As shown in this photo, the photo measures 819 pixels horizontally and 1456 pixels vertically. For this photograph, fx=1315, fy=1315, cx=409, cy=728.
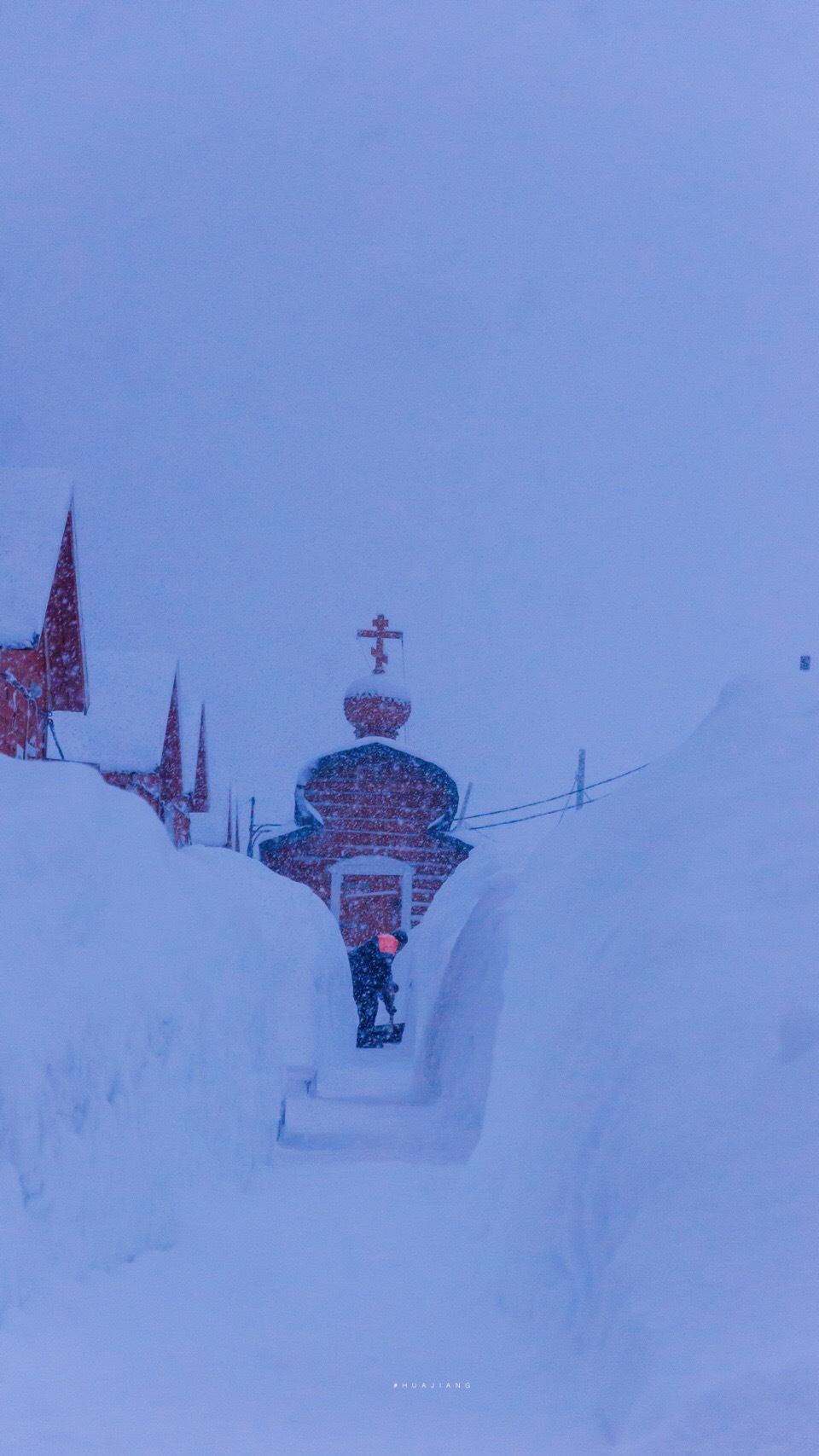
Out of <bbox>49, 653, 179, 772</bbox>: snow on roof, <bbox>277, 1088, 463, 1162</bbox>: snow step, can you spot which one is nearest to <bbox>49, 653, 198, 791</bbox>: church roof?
<bbox>49, 653, 179, 772</bbox>: snow on roof

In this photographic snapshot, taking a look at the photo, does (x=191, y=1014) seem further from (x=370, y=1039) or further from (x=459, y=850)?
(x=459, y=850)

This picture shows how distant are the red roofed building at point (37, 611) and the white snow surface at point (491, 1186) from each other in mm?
6913

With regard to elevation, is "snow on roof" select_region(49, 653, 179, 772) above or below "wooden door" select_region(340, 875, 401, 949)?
above

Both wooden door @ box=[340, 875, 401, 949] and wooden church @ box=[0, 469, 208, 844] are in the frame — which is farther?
wooden door @ box=[340, 875, 401, 949]

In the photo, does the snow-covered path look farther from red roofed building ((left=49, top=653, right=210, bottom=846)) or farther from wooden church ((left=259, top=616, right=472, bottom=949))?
wooden church ((left=259, top=616, right=472, bottom=949))

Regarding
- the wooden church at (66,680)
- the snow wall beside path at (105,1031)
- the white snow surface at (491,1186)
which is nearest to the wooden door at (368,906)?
the wooden church at (66,680)

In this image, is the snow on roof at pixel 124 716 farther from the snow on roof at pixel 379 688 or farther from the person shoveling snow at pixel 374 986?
the snow on roof at pixel 379 688

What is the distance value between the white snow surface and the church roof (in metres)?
13.2

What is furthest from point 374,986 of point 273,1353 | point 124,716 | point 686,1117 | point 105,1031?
point 686,1117

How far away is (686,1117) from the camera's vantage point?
3213 millimetres

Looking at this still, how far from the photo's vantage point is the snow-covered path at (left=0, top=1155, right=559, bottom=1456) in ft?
9.41

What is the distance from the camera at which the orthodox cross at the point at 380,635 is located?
33.7 meters

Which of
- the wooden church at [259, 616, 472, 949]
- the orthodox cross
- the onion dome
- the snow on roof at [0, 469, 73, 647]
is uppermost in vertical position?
the orthodox cross

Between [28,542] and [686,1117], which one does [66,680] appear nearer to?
[28,542]
